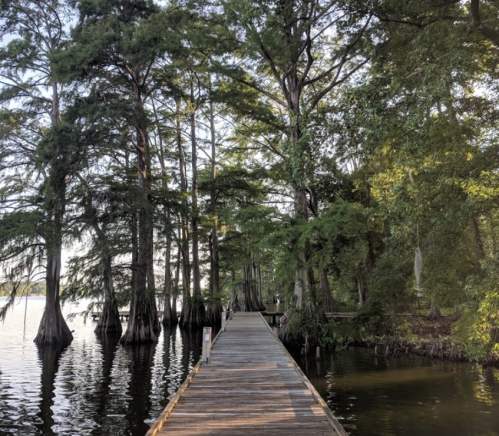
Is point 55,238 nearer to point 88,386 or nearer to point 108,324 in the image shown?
point 88,386

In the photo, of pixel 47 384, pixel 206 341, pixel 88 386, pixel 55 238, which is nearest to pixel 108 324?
pixel 55 238

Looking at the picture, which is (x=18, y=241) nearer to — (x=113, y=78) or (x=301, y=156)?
(x=113, y=78)

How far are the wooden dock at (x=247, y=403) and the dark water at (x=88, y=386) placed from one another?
1.73m

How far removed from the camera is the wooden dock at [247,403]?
5.77 m

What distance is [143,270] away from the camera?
69.6ft

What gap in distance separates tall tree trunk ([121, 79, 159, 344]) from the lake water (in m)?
2.23

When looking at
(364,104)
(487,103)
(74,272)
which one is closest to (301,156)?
(364,104)

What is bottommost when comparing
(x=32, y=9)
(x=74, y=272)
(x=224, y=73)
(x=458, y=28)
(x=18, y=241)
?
(x=74, y=272)

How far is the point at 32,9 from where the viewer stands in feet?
72.5

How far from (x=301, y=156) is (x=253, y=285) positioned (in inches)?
1240

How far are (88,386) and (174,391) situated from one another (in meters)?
2.80

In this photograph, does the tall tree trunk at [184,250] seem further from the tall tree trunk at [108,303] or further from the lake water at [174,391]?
the lake water at [174,391]

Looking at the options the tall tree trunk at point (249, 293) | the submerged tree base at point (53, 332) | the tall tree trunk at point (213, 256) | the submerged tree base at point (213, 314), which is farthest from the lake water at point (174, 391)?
the tall tree trunk at point (249, 293)

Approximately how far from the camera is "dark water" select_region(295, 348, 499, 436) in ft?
27.7
